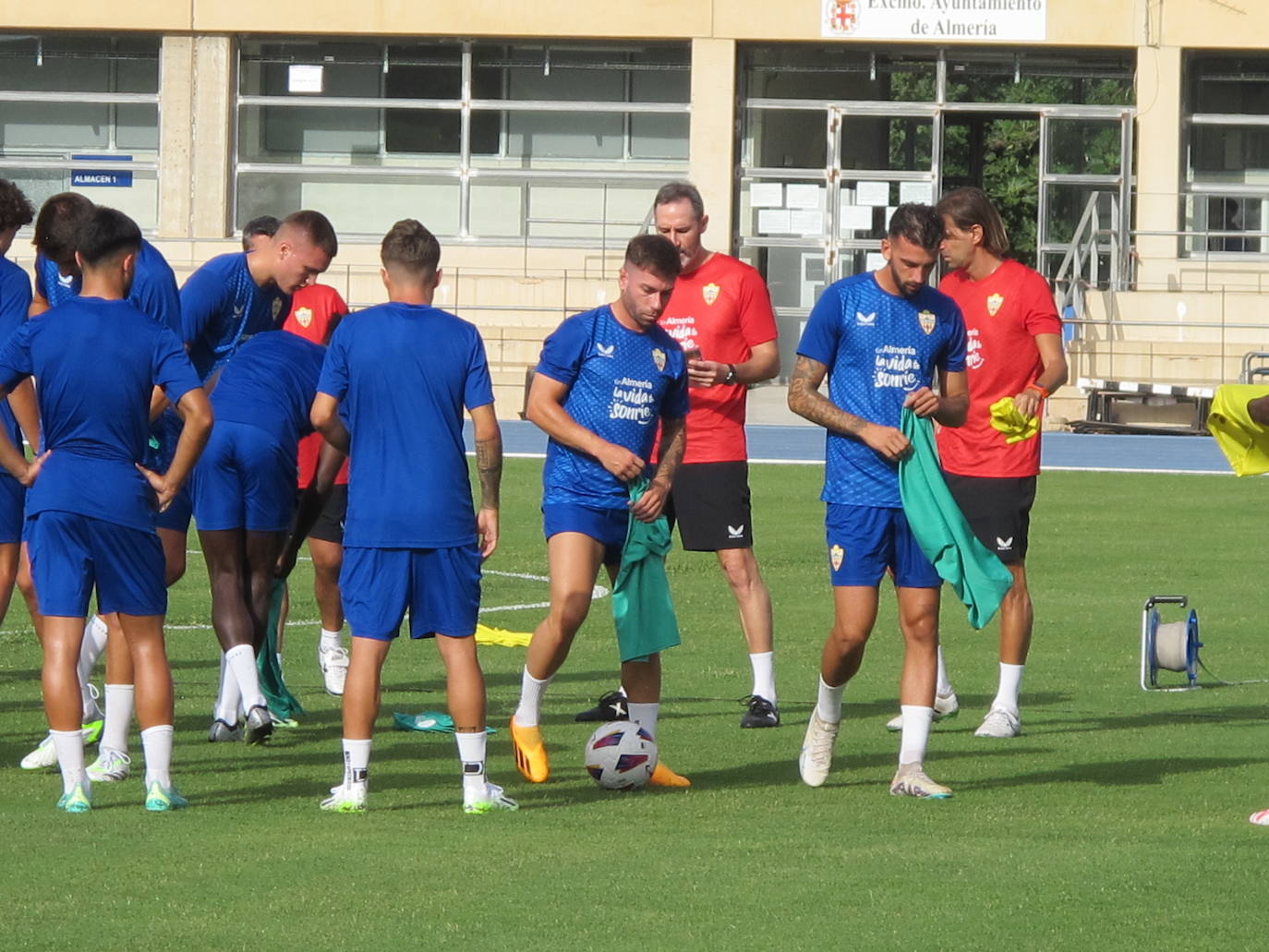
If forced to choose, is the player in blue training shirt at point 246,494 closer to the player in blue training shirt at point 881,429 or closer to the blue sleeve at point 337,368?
the blue sleeve at point 337,368

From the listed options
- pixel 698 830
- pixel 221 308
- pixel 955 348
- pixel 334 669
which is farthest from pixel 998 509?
pixel 221 308

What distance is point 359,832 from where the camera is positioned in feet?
23.1

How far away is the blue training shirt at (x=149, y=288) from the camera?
8.13 m

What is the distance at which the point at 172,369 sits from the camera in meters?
7.13

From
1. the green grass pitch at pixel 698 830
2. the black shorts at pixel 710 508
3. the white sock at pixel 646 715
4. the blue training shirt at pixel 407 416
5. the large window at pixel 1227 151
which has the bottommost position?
the green grass pitch at pixel 698 830

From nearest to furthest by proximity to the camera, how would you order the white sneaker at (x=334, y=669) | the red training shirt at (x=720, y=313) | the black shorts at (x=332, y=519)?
the red training shirt at (x=720, y=313), the white sneaker at (x=334, y=669), the black shorts at (x=332, y=519)

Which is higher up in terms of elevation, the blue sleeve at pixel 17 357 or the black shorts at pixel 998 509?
the blue sleeve at pixel 17 357

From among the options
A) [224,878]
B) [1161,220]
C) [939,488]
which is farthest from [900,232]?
[1161,220]

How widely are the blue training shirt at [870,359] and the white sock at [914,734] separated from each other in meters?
0.76

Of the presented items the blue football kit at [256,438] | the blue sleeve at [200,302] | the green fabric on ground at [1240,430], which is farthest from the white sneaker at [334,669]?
the green fabric on ground at [1240,430]

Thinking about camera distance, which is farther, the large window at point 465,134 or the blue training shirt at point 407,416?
the large window at point 465,134

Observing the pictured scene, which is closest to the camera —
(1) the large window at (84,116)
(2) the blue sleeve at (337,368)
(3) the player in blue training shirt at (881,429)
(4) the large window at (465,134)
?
(2) the blue sleeve at (337,368)

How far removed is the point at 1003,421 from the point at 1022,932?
3557 mm

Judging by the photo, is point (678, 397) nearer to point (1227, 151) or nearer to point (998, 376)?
point (998, 376)
